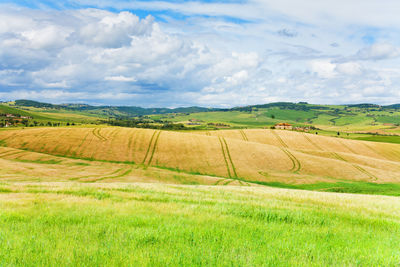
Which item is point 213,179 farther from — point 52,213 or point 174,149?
point 52,213

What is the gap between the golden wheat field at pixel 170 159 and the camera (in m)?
74.7

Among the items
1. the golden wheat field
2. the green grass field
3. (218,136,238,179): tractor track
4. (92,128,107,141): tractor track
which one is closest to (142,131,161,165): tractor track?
the golden wheat field

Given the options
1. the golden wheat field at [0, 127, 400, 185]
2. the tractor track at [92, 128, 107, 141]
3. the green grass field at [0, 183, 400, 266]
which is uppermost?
the green grass field at [0, 183, 400, 266]

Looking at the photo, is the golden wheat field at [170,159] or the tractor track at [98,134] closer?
the golden wheat field at [170,159]

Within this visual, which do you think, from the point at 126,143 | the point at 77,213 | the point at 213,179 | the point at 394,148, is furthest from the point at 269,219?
the point at 394,148

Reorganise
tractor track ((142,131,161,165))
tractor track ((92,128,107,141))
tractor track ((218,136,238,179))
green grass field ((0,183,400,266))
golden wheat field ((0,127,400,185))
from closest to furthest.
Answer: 1. green grass field ((0,183,400,266))
2. golden wheat field ((0,127,400,185))
3. tractor track ((218,136,238,179))
4. tractor track ((142,131,161,165))
5. tractor track ((92,128,107,141))

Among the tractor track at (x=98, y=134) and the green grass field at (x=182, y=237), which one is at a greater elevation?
the green grass field at (x=182, y=237)

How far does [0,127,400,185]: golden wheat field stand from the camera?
74744 mm

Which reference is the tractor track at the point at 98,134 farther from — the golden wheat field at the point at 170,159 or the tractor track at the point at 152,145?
the tractor track at the point at 152,145

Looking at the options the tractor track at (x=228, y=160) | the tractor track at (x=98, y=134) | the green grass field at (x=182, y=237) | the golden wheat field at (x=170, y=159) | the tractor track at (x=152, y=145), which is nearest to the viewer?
the green grass field at (x=182, y=237)

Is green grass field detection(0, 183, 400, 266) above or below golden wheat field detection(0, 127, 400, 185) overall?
above

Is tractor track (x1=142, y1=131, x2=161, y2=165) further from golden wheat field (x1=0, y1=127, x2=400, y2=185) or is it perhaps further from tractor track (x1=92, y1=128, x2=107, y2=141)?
tractor track (x1=92, y1=128, x2=107, y2=141)

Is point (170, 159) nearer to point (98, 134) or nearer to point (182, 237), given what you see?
point (98, 134)

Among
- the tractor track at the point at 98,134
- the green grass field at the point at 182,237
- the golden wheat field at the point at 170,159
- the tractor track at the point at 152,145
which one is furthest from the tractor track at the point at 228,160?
the green grass field at the point at 182,237
